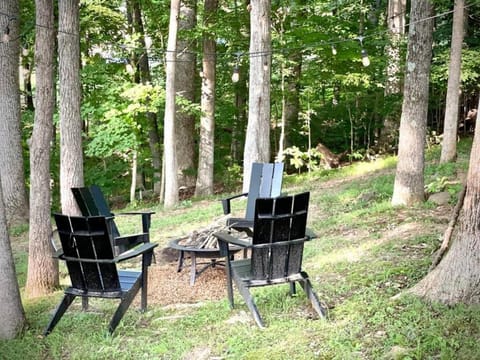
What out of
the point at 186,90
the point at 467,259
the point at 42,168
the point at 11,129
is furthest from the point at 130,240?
the point at 186,90

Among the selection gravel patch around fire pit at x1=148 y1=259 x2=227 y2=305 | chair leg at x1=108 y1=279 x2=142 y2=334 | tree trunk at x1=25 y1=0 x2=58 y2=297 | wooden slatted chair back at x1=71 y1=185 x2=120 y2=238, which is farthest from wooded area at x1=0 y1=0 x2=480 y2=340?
chair leg at x1=108 y1=279 x2=142 y2=334

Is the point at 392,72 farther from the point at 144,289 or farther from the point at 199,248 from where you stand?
the point at 144,289

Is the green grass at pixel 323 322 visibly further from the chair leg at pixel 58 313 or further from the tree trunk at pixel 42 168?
the tree trunk at pixel 42 168

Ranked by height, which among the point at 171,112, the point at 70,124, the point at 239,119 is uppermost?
the point at 171,112

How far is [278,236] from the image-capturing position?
11.6 ft

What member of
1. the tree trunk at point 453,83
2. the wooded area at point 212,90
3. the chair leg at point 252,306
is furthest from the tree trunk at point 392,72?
the chair leg at point 252,306

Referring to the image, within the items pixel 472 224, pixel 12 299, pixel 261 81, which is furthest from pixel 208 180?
pixel 472 224

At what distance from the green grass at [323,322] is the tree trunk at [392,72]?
6756mm

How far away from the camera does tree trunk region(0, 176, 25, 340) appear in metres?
3.55

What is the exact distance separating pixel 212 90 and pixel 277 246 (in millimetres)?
8362

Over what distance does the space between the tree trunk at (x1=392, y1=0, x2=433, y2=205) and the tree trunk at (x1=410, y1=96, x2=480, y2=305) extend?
11.3ft

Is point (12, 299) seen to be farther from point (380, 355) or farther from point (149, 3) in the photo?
point (149, 3)

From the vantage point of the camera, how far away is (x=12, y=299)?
3.59 meters

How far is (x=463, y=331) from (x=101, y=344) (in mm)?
2294
